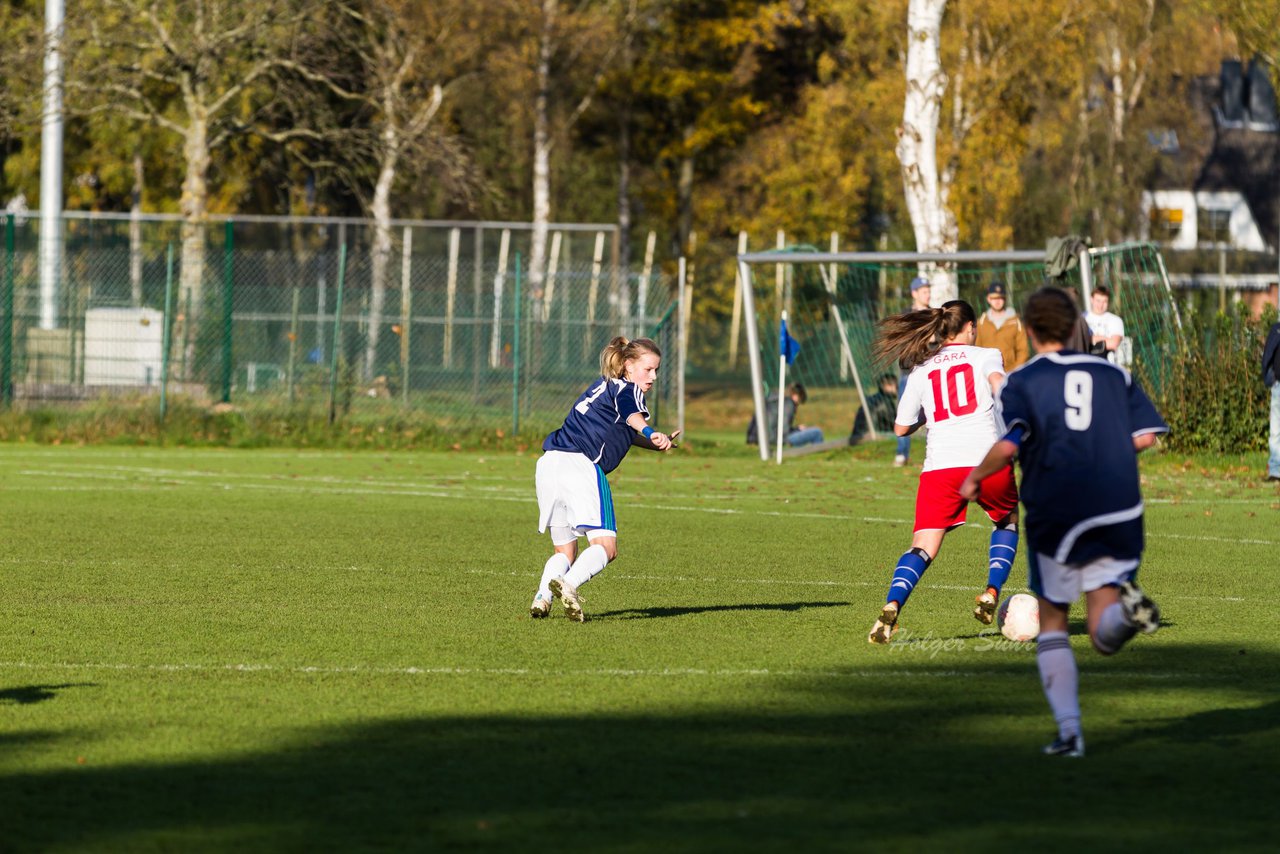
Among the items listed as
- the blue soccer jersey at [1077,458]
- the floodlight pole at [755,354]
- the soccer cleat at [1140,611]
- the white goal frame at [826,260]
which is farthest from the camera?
the floodlight pole at [755,354]

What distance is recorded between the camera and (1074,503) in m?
6.37

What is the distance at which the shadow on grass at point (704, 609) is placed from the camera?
9.95 metres

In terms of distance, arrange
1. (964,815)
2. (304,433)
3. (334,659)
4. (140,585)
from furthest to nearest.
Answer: (304,433), (140,585), (334,659), (964,815)

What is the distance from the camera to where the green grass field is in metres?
5.52

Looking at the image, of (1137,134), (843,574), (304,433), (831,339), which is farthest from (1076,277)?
(1137,134)

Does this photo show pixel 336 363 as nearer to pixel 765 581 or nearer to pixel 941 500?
pixel 765 581

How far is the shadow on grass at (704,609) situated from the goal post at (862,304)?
843cm

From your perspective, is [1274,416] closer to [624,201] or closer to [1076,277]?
[1076,277]

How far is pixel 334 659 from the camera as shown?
27.3ft

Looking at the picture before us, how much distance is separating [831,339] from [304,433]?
290 inches

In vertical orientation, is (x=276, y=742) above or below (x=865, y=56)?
below

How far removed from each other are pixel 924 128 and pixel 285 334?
928 cm

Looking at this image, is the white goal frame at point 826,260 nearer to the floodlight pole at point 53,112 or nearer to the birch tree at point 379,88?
the birch tree at point 379,88

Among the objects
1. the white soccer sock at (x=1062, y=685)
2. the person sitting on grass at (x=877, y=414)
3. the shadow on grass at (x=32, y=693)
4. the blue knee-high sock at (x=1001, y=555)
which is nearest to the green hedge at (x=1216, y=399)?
the person sitting on grass at (x=877, y=414)
